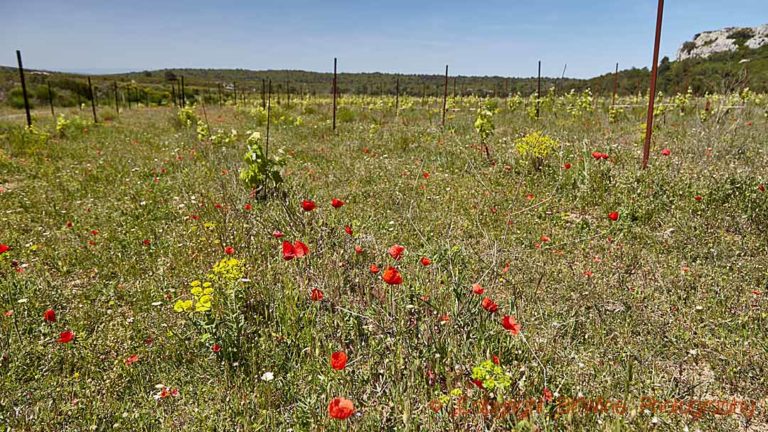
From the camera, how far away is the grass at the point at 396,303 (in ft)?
6.59

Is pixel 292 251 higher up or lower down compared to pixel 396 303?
higher up

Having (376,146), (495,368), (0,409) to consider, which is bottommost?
(0,409)

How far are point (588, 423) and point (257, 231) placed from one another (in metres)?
2.90

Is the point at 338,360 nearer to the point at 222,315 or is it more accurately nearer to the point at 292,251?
the point at 292,251

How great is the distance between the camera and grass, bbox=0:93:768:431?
2.01 metres

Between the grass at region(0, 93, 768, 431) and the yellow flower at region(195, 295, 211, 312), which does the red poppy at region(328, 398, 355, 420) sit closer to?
the grass at region(0, 93, 768, 431)

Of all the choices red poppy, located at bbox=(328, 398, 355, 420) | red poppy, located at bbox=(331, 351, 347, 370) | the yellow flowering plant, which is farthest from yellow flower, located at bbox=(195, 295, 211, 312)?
red poppy, located at bbox=(328, 398, 355, 420)

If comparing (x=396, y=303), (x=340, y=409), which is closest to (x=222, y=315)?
(x=396, y=303)

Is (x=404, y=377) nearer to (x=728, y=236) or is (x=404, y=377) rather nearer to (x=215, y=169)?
(x=728, y=236)

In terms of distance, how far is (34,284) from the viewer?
128 inches

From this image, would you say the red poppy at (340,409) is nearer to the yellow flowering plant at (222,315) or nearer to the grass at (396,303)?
the grass at (396,303)

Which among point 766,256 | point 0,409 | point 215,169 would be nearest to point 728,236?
point 766,256

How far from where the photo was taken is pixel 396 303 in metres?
2.55

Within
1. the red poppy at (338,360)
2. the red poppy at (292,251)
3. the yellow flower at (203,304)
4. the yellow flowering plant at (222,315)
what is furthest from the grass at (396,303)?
the red poppy at (292,251)
